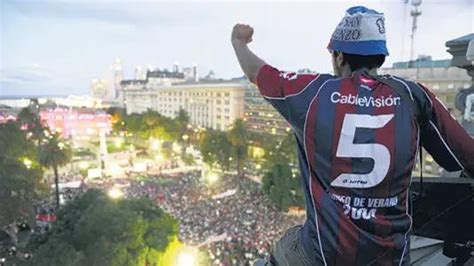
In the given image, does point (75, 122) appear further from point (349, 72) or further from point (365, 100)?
point (365, 100)

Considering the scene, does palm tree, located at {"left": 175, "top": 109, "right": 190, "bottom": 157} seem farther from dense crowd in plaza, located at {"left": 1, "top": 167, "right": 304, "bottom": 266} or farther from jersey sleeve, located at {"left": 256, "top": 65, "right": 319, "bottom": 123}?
jersey sleeve, located at {"left": 256, "top": 65, "right": 319, "bottom": 123}

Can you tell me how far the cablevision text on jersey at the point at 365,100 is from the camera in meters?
1.09

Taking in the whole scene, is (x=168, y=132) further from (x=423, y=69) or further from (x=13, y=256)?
(x=13, y=256)

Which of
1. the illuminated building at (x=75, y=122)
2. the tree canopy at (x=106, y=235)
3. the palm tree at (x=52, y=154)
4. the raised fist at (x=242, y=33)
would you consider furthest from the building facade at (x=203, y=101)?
the raised fist at (x=242, y=33)

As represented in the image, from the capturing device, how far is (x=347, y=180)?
1079 mm

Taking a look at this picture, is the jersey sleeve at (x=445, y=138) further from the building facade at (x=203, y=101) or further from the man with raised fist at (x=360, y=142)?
the building facade at (x=203, y=101)

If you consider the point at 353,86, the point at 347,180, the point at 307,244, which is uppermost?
the point at 353,86

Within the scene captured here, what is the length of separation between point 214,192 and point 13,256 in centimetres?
1086

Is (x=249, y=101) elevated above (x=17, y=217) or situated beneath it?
elevated above

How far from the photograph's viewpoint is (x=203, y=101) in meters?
47.6

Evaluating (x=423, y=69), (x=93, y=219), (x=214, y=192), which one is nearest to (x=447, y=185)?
(x=93, y=219)

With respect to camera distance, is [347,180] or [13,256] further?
[13,256]

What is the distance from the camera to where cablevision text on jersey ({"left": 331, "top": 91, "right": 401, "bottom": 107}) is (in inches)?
42.8

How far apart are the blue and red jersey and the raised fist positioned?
31 centimetres
